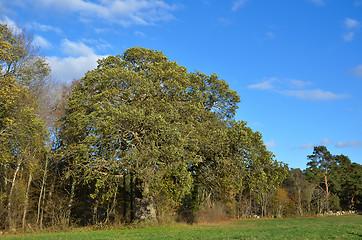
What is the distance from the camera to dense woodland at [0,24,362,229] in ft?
71.3

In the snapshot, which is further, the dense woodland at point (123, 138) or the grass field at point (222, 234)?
the dense woodland at point (123, 138)

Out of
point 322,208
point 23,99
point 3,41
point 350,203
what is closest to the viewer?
point 3,41

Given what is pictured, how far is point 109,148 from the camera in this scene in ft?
74.5

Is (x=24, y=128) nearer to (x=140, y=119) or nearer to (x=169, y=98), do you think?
(x=140, y=119)

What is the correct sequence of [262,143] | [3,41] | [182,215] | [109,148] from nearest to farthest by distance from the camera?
[3,41] < [109,148] < [262,143] < [182,215]

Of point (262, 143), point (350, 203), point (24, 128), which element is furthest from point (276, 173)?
point (350, 203)

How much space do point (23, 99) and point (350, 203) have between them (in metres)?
67.6

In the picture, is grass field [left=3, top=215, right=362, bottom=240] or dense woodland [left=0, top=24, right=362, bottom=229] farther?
dense woodland [left=0, top=24, right=362, bottom=229]

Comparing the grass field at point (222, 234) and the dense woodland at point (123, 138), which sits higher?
the dense woodland at point (123, 138)

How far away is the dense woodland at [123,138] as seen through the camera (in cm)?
2172

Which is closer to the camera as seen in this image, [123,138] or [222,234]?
[222,234]

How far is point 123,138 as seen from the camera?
900 inches

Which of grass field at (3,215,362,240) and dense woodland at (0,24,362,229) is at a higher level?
dense woodland at (0,24,362,229)

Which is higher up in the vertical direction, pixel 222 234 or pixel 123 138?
pixel 123 138
